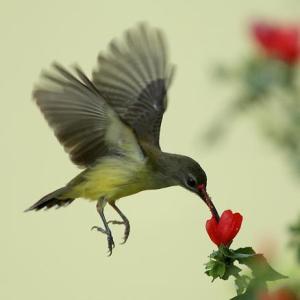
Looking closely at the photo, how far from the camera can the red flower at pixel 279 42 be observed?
242cm

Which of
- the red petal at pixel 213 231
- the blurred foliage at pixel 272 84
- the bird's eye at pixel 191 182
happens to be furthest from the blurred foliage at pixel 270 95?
the red petal at pixel 213 231

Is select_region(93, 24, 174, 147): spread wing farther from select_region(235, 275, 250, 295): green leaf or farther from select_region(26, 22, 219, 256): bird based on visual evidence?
select_region(235, 275, 250, 295): green leaf

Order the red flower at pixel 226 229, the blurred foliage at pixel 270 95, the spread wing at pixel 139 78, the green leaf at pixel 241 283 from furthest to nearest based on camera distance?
the spread wing at pixel 139 78 < the blurred foliage at pixel 270 95 < the red flower at pixel 226 229 < the green leaf at pixel 241 283

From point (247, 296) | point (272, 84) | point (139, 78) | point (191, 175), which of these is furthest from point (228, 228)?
point (139, 78)

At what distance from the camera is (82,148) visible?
8.68ft

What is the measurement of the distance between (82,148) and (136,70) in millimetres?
405

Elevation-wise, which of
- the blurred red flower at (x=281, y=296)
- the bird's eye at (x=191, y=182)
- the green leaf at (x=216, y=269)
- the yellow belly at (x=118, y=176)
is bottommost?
the blurred red flower at (x=281, y=296)

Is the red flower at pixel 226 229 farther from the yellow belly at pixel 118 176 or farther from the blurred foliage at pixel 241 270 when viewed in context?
the yellow belly at pixel 118 176

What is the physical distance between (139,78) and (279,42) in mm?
665

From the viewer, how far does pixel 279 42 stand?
7.93ft

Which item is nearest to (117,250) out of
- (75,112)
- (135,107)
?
(135,107)

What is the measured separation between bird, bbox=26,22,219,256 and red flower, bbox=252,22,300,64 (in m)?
0.40

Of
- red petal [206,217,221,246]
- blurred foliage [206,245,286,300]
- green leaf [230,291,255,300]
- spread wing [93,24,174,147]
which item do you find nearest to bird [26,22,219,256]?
spread wing [93,24,174,147]

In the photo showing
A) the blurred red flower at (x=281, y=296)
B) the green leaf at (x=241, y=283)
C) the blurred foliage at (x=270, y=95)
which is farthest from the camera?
the blurred foliage at (x=270, y=95)
